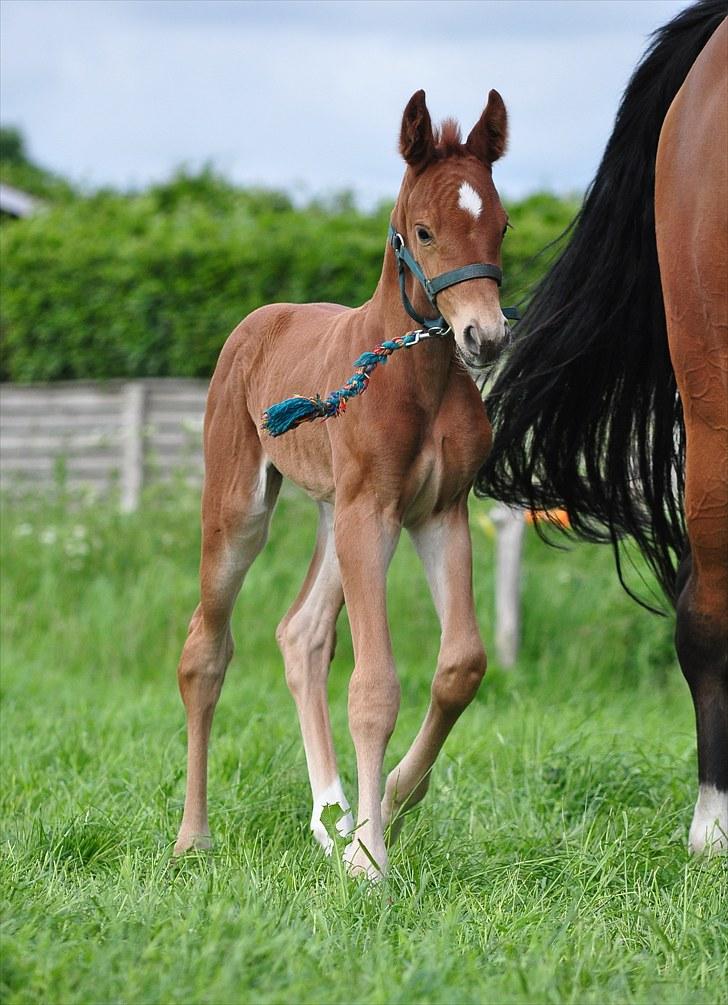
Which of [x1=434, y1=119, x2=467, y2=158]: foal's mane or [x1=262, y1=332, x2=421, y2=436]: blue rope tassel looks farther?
[x1=262, y1=332, x2=421, y2=436]: blue rope tassel

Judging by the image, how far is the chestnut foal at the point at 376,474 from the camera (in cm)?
320

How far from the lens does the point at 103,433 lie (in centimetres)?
1166

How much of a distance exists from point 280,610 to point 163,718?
2.62 m

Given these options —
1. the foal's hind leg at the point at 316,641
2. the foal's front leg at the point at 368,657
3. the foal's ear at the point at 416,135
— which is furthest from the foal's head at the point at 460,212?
the foal's hind leg at the point at 316,641

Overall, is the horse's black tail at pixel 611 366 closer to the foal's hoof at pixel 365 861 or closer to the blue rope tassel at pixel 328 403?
the blue rope tassel at pixel 328 403

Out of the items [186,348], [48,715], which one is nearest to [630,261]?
[48,715]

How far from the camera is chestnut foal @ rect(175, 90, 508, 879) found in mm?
3197

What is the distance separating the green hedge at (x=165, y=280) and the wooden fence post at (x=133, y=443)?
2.70ft

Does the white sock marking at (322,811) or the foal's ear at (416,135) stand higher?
the foal's ear at (416,135)

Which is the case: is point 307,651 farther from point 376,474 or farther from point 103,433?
point 103,433

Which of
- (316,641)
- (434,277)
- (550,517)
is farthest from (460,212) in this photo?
(550,517)

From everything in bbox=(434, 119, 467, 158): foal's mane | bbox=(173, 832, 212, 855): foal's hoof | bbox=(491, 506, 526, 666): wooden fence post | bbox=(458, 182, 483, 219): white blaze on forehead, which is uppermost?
bbox=(434, 119, 467, 158): foal's mane

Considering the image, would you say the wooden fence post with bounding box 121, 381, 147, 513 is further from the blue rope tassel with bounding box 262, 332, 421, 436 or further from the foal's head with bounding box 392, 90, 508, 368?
the foal's head with bounding box 392, 90, 508, 368

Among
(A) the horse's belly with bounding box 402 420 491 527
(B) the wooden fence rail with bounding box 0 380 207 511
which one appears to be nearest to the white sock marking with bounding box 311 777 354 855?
(A) the horse's belly with bounding box 402 420 491 527
